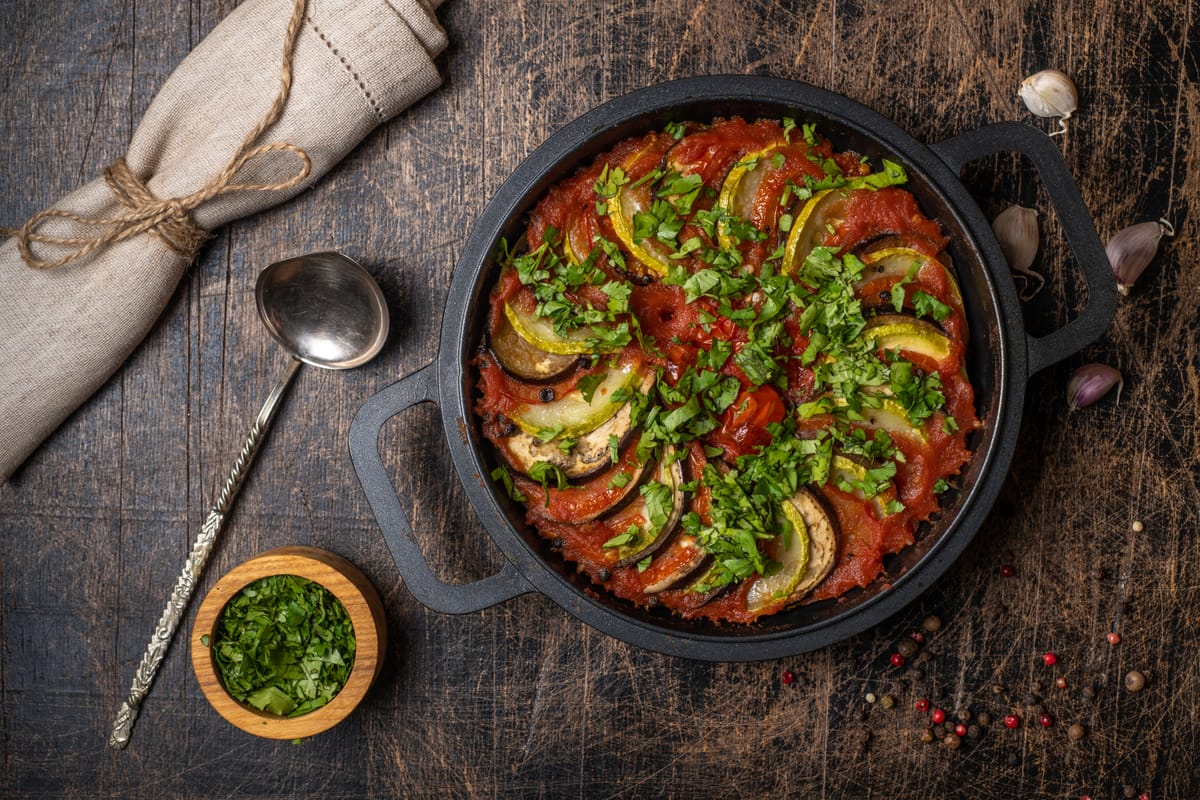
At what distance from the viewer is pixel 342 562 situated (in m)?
3.09

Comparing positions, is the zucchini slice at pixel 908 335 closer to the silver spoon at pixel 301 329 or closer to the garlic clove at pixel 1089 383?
the garlic clove at pixel 1089 383

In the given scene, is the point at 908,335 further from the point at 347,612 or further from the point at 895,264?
the point at 347,612

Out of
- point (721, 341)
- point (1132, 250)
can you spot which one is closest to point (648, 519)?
point (721, 341)

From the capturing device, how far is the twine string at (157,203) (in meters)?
2.90

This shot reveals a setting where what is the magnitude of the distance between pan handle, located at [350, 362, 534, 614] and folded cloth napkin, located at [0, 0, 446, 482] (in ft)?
2.86

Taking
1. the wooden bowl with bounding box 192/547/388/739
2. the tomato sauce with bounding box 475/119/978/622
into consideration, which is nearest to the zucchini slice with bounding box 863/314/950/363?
the tomato sauce with bounding box 475/119/978/622

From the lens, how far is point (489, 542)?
125 inches

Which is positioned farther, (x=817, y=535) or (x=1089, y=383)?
(x=1089, y=383)

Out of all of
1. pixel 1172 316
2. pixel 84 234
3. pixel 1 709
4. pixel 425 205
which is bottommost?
pixel 1172 316

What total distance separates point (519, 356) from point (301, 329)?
82 centimetres

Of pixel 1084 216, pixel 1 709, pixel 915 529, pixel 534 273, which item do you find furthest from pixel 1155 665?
pixel 1 709

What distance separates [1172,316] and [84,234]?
3.83 m

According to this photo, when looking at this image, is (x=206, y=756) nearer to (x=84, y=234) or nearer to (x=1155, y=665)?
(x=84, y=234)

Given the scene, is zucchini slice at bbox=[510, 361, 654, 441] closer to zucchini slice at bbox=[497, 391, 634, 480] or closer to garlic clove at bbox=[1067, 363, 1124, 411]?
zucchini slice at bbox=[497, 391, 634, 480]
